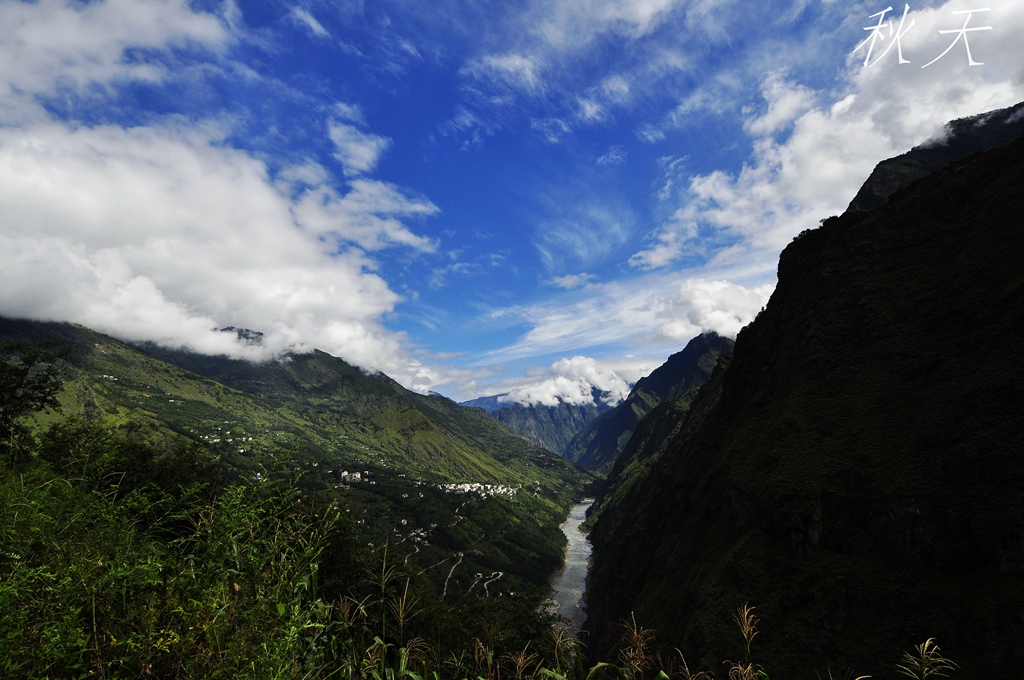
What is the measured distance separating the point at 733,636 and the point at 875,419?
136 ft

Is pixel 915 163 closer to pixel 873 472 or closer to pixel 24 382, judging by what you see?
pixel 873 472

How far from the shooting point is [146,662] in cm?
502

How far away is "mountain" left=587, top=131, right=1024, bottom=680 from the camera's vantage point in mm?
47469

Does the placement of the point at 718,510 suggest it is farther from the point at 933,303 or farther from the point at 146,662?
the point at 146,662

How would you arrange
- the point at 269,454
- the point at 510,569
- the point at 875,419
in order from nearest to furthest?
the point at 269,454
the point at 875,419
the point at 510,569

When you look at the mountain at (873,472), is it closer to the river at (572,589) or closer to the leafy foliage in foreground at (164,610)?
the river at (572,589)

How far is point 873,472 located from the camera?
60.0 metres

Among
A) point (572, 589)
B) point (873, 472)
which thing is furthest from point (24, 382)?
point (572, 589)

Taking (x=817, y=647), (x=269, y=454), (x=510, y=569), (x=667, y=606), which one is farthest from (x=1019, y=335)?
(x=510, y=569)

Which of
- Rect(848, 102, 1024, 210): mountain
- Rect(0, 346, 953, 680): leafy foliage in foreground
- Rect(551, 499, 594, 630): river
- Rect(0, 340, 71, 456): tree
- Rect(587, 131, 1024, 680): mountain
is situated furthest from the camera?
Rect(848, 102, 1024, 210): mountain

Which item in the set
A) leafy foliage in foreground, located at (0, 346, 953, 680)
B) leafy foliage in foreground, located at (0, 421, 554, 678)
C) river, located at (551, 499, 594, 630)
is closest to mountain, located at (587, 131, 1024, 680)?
river, located at (551, 499, 594, 630)

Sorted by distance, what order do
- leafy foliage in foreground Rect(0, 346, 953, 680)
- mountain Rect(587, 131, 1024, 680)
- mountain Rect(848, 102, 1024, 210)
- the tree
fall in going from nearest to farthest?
1. leafy foliage in foreground Rect(0, 346, 953, 680)
2. the tree
3. mountain Rect(587, 131, 1024, 680)
4. mountain Rect(848, 102, 1024, 210)

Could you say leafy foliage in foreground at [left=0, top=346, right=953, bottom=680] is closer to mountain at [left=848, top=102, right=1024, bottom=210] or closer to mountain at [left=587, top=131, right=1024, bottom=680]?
mountain at [left=587, top=131, right=1024, bottom=680]

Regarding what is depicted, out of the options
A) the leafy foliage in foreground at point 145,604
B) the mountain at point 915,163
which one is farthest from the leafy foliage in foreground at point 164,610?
the mountain at point 915,163
